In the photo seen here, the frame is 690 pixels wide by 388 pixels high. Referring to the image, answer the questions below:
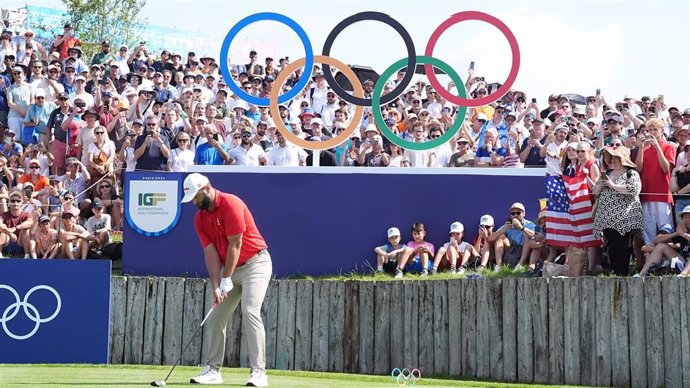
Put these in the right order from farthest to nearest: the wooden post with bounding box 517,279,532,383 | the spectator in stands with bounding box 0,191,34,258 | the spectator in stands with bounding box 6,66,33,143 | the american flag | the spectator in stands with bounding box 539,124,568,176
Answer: the spectator in stands with bounding box 6,66,33,143
the spectator in stands with bounding box 0,191,34,258
the spectator in stands with bounding box 539,124,568,176
the american flag
the wooden post with bounding box 517,279,532,383

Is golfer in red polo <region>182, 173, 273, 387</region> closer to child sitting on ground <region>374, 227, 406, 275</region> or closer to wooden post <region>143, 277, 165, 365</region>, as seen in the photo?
wooden post <region>143, 277, 165, 365</region>

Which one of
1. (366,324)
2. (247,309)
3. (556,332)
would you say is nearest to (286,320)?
(366,324)

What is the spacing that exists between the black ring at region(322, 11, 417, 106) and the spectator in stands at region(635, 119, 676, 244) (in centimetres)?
436

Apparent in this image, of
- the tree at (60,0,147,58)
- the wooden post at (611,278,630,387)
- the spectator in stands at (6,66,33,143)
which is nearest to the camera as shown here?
the wooden post at (611,278,630,387)

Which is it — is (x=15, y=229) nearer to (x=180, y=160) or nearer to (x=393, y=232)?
(x=180, y=160)

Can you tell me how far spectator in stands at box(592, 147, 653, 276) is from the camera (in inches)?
611

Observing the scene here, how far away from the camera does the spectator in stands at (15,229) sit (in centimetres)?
1869

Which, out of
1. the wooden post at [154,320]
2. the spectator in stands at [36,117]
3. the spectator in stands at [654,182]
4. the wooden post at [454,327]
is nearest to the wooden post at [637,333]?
the spectator in stands at [654,182]

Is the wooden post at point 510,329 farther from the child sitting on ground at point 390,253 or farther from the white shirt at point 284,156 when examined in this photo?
the white shirt at point 284,156

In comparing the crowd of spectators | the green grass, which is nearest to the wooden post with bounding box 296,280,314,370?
the green grass

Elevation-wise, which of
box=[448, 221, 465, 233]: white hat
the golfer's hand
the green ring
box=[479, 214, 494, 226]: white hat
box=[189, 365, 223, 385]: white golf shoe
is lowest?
box=[189, 365, 223, 385]: white golf shoe

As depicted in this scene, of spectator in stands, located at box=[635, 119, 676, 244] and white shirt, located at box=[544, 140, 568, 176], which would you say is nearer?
spectator in stands, located at box=[635, 119, 676, 244]

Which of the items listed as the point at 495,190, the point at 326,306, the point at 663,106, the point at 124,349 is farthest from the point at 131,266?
the point at 663,106

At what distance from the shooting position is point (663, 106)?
20.3 m
